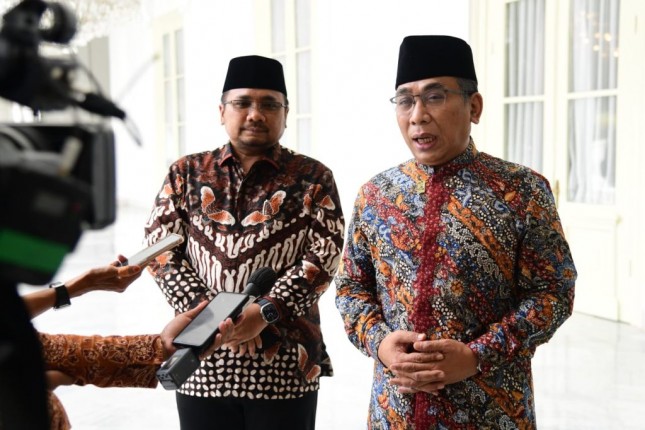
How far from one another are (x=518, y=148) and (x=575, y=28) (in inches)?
41.8

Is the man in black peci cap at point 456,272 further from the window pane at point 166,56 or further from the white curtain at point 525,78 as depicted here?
the window pane at point 166,56

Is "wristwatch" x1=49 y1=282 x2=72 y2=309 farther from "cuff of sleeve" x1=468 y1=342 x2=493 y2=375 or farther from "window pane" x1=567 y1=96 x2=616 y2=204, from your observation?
"window pane" x1=567 y1=96 x2=616 y2=204

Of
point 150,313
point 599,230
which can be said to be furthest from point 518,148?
point 150,313

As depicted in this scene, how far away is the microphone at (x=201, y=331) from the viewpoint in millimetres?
1232

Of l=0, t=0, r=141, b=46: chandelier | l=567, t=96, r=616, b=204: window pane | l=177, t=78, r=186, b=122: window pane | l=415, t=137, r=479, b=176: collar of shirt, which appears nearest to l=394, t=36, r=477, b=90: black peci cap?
l=415, t=137, r=479, b=176: collar of shirt

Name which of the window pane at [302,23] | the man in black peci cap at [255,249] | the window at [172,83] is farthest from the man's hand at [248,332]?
the window at [172,83]

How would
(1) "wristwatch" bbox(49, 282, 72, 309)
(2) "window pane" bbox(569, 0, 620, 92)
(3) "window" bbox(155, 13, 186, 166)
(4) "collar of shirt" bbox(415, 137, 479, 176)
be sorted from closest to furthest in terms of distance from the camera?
(1) "wristwatch" bbox(49, 282, 72, 309)
(4) "collar of shirt" bbox(415, 137, 479, 176)
(2) "window pane" bbox(569, 0, 620, 92)
(3) "window" bbox(155, 13, 186, 166)

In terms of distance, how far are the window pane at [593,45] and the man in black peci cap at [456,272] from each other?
432cm

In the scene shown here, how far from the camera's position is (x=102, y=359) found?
1.34 metres

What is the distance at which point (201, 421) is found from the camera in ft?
6.88

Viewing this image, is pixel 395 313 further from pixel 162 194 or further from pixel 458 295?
pixel 162 194

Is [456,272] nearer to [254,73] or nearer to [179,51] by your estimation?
[254,73]

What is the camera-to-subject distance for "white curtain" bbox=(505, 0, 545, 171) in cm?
617

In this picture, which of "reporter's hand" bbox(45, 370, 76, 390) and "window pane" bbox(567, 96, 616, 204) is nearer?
"reporter's hand" bbox(45, 370, 76, 390)
